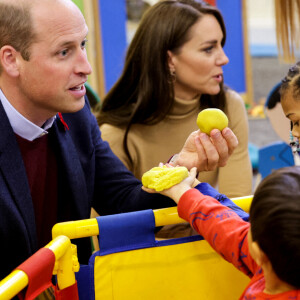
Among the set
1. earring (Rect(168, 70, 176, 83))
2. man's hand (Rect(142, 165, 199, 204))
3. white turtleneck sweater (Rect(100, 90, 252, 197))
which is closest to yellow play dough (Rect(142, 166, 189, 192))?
man's hand (Rect(142, 165, 199, 204))

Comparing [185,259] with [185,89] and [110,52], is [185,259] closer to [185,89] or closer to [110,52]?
[185,89]

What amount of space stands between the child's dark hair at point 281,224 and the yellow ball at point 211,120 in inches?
13.0

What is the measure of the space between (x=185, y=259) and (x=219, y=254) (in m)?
0.07

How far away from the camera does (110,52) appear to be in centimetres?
390

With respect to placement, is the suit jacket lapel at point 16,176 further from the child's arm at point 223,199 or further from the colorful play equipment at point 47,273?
the child's arm at point 223,199

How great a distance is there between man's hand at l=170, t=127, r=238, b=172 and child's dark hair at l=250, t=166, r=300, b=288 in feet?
1.11

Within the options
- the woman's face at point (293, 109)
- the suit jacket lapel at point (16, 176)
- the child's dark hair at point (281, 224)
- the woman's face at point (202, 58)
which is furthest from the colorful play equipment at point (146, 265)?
the woman's face at point (202, 58)

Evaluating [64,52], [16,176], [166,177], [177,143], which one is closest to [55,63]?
[64,52]

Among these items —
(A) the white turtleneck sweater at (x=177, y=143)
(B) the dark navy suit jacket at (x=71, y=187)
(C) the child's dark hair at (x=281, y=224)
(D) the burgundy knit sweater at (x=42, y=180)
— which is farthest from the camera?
(A) the white turtleneck sweater at (x=177, y=143)

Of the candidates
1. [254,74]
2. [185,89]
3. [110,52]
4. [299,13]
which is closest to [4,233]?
[185,89]

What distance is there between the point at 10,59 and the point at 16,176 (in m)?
0.26

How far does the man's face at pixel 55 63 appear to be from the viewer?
3.54 ft

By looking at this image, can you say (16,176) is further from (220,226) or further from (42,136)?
(220,226)

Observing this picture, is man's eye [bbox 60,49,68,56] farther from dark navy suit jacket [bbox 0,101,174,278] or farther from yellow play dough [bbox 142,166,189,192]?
yellow play dough [bbox 142,166,189,192]
